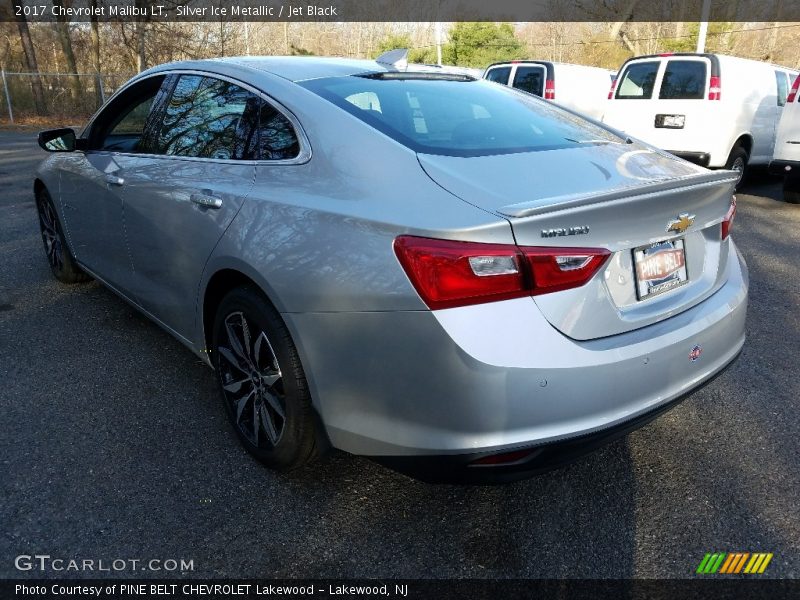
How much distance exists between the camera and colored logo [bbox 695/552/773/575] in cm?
212

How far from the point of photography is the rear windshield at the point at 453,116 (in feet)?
7.82

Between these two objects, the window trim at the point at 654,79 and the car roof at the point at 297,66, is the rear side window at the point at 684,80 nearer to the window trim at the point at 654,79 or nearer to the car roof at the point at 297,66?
the window trim at the point at 654,79

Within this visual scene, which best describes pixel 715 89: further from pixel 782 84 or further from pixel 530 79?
pixel 530 79

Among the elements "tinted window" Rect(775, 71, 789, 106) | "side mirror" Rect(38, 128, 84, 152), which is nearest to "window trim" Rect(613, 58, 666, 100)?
"tinted window" Rect(775, 71, 789, 106)

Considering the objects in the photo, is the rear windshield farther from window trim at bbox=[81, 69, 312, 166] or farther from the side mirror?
the side mirror

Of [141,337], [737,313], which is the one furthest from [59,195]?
[737,313]

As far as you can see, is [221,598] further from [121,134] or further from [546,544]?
[121,134]

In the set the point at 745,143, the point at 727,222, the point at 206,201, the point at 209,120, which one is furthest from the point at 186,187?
the point at 745,143

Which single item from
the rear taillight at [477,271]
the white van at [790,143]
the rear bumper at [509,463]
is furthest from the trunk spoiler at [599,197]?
the white van at [790,143]

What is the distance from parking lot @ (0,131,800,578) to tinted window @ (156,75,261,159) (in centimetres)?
123

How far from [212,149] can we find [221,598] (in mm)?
1839

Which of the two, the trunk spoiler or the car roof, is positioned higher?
the car roof

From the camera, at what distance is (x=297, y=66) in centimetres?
295

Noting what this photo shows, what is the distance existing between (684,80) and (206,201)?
27.9 feet
